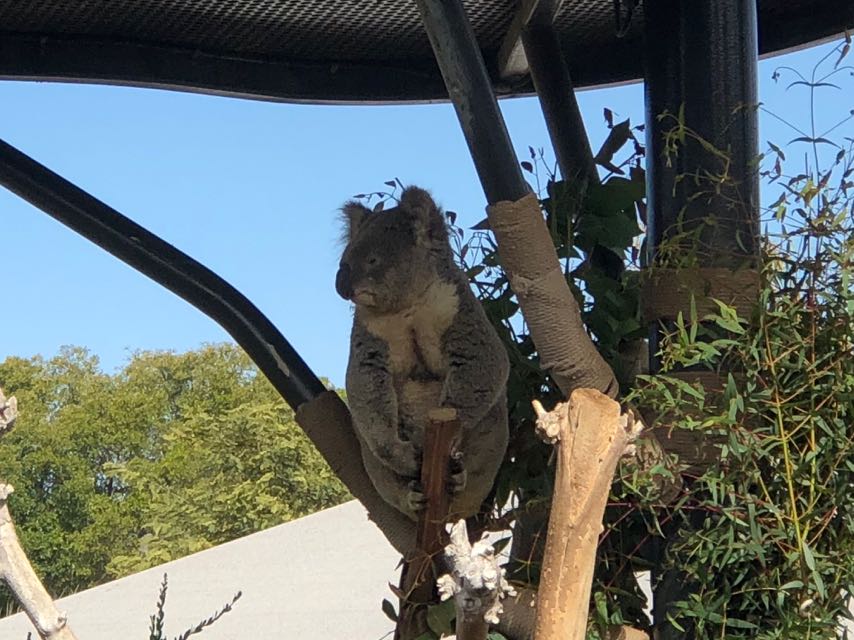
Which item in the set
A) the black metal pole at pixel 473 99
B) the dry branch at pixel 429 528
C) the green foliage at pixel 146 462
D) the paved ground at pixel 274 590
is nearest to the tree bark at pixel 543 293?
the black metal pole at pixel 473 99

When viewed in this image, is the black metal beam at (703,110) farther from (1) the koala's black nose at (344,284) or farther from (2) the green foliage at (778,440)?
(1) the koala's black nose at (344,284)

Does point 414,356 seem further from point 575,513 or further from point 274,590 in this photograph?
point 274,590

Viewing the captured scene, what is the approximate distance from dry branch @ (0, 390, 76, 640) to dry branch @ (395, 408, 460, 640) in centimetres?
95

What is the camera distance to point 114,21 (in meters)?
2.55

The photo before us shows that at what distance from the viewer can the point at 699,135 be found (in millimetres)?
1891

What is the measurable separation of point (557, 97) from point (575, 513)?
1.42m

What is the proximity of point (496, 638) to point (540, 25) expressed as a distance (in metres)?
1.34

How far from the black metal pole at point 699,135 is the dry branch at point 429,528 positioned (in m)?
0.39

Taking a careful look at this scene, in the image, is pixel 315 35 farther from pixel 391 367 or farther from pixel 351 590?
pixel 351 590

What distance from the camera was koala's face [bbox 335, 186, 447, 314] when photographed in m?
2.21

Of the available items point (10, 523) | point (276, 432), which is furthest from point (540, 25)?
point (276, 432)

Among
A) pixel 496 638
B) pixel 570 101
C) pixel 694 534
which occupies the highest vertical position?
pixel 570 101

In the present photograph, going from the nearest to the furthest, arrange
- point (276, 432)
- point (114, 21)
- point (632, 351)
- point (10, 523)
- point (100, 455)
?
point (10, 523), point (632, 351), point (114, 21), point (276, 432), point (100, 455)

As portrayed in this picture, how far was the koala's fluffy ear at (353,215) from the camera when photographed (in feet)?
8.09
